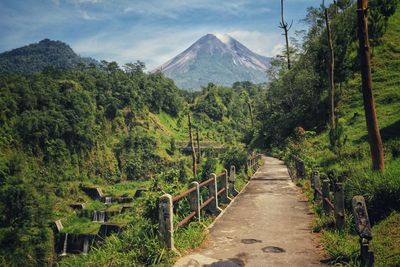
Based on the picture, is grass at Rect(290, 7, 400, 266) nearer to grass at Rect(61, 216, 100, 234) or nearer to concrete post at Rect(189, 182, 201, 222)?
concrete post at Rect(189, 182, 201, 222)

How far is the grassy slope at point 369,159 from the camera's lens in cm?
677

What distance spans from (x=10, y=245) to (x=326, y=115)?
4026 centimetres

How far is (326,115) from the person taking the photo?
3556cm

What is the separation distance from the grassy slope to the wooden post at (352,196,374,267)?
28 centimetres

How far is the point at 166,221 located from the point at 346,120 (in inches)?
994

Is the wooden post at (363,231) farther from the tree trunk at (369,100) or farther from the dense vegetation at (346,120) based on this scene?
the tree trunk at (369,100)

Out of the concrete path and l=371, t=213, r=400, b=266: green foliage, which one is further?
the concrete path

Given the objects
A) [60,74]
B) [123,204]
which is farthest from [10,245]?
[60,74]

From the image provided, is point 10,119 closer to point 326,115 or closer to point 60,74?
point 60,74

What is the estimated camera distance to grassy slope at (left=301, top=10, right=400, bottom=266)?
6773mm

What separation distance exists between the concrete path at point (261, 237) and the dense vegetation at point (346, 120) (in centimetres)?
52

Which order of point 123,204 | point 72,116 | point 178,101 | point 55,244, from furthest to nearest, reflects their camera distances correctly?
point 178,101, point 72,116, point 123,204, point 55,244

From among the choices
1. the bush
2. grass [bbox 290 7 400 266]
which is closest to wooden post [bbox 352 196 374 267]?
grass [bbox 290 7 400 266]

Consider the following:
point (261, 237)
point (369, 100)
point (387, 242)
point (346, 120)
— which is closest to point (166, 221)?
point (261, 237)
